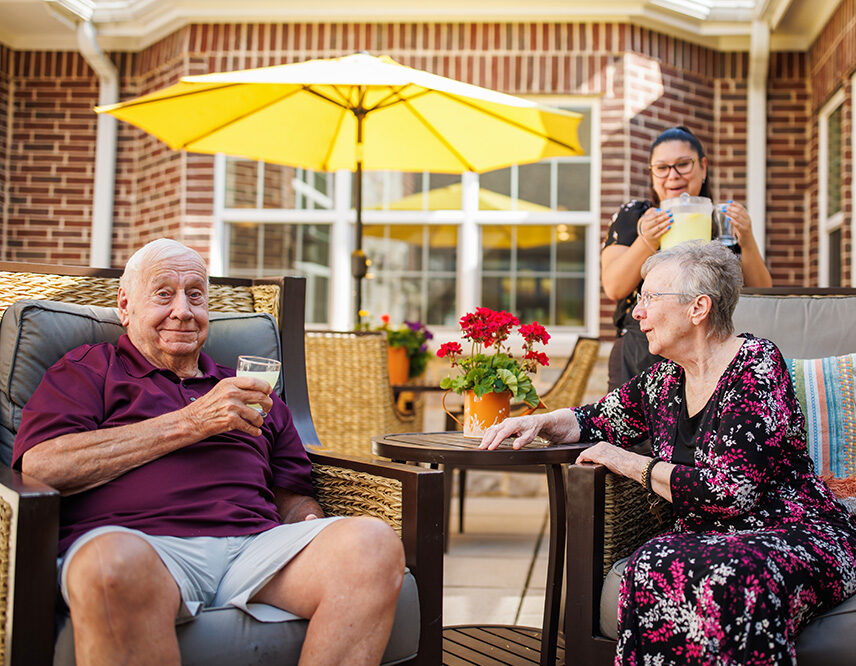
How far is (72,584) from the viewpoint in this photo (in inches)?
55.7

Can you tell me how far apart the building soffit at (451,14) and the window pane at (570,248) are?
130 cm

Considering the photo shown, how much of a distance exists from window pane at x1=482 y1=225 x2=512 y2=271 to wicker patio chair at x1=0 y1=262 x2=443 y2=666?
3159 mm

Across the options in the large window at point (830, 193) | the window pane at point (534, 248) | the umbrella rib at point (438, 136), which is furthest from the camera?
the window pane at point (534, 248)

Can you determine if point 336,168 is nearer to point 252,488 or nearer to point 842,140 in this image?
point 842,140

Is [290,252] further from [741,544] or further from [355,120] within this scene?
[741,544]

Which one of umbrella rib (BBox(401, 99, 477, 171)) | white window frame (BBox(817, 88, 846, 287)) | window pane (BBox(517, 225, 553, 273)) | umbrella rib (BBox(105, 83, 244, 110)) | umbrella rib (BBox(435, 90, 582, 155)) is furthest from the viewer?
window pane (BBox(517, 225, 553, 273))

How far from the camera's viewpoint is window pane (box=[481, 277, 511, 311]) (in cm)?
554

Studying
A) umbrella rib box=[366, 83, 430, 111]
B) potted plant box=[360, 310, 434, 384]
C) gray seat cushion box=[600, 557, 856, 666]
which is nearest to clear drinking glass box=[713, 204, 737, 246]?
gray seat cushion box=[600, 557, 856, 666]

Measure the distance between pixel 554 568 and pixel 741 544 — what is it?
2.23ft

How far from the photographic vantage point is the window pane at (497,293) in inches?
218

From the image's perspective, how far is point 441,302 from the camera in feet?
18.3

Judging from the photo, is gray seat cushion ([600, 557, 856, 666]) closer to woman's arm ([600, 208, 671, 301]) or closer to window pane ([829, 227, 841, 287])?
woman's arm ([600, 208, 671, 301])

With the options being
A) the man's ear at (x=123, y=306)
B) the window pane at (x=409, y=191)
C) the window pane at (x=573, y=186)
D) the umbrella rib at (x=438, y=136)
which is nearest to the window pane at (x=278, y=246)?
the window pane at (x=409, y=191)

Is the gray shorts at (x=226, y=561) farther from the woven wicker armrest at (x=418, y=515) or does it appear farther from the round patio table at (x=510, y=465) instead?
the round patio table at (x=510, y=465)
